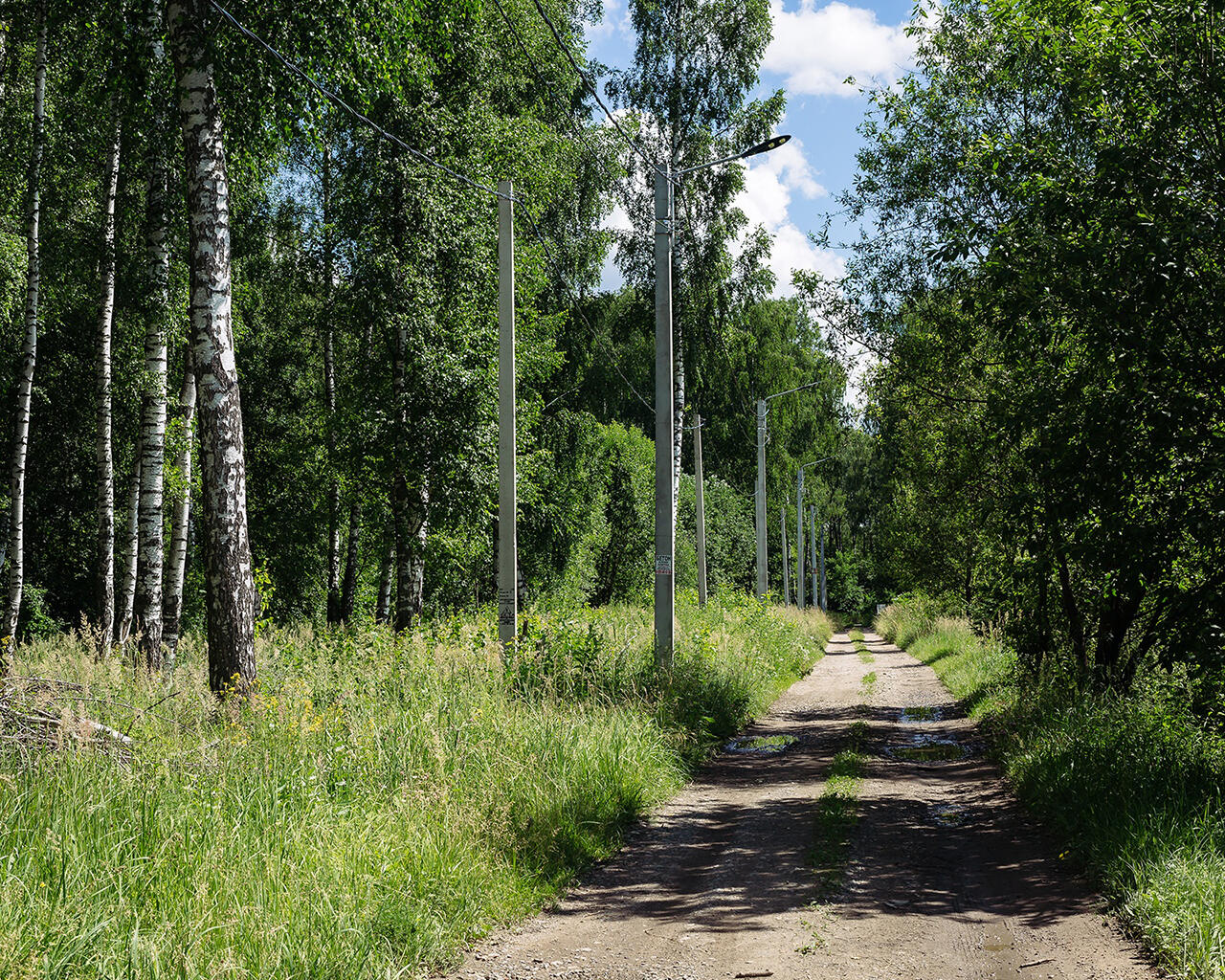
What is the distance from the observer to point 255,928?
13.5 ft

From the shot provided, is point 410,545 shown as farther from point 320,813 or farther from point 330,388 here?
point 320,813

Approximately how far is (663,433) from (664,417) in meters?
0.25

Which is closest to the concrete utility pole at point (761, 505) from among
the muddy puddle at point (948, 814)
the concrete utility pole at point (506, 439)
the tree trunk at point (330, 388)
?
the tree trunk at point (330, 388)

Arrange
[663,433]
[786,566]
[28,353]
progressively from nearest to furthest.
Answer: [663,433]
[28,353]
[786,566]

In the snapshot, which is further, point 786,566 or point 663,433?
point 786,566

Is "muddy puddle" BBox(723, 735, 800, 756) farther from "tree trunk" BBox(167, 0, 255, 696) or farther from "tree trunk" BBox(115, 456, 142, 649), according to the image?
"tree trunk" BBox(115, 456, 142, 649)

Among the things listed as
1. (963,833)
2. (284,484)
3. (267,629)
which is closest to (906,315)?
(963,833)

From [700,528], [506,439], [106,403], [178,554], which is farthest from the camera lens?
[700,528]

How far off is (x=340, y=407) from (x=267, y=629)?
18.7 feet

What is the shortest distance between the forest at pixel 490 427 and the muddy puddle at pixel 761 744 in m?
0.53

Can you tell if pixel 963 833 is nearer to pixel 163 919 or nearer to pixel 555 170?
pixel 163 919

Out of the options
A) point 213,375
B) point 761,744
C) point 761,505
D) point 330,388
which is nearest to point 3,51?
point 213,375

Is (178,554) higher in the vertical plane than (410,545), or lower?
lower

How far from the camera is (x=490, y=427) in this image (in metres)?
16.1
